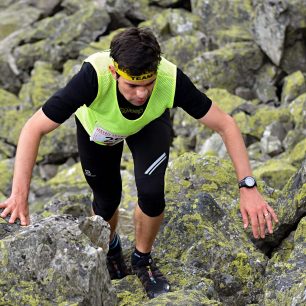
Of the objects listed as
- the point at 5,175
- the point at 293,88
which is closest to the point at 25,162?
the point at 5,175

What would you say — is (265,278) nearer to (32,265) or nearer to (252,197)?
(252,197)

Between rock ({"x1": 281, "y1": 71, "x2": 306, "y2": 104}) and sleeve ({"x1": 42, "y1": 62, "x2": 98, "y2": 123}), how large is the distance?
87.1ft

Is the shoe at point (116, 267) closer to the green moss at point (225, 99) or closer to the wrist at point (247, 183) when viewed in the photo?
the wrist at point (247, 183)

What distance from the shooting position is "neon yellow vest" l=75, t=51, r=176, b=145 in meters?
8.41

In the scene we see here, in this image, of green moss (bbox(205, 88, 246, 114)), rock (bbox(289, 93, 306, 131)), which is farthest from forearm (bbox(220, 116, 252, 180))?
green moss (bbox(205, 88, 246, 114))

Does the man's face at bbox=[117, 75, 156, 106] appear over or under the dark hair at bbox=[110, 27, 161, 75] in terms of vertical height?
under

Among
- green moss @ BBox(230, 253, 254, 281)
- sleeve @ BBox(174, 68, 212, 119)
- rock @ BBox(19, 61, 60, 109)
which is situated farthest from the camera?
rock @ BBox(19, 61, 60, 109)

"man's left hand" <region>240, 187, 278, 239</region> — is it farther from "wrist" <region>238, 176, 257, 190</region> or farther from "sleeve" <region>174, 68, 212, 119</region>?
"sleeve" <region>174, 68, 212, 119</region>

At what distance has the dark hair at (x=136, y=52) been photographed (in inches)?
310

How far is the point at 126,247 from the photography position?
10.9 m

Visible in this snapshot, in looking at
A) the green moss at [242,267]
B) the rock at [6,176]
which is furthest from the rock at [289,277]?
the rock at [6,176]

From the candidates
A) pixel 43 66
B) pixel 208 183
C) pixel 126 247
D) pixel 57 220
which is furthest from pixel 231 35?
pixel 57 220

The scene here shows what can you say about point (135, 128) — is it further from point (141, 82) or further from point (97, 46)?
point (97, 46)

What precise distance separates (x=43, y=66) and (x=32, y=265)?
143ft
